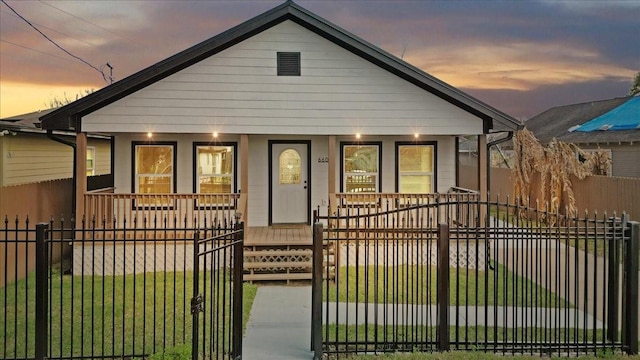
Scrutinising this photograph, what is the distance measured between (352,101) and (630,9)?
29931 mm

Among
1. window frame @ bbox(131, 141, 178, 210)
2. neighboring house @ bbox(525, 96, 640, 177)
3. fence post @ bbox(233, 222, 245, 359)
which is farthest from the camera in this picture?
neighboring house @ bbox(525, 96, 640, 177)

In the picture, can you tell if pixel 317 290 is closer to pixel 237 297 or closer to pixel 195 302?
pixel 237 297

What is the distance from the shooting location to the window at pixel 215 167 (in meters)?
14.3

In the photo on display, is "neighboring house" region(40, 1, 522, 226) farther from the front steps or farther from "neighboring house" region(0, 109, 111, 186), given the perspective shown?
"neighboring house" region(0, 109, 111, 186)

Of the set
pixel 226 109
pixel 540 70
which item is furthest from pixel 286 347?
pixel 540 70

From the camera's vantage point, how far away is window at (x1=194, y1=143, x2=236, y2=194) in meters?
14.3

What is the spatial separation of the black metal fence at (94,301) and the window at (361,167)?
481 cm

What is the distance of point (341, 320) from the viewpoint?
323 inches

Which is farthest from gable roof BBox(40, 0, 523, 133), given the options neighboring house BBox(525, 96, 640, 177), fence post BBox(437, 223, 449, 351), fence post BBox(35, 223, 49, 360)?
neighboring house BBox(525, 96, 640, 177)

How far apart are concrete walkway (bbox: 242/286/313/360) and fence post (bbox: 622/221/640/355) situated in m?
3.99

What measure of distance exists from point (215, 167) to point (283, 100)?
330 cm

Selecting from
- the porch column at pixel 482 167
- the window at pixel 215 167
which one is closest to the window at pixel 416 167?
the porch column at pixel 482 167

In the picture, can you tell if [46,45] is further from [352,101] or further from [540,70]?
[540,70]

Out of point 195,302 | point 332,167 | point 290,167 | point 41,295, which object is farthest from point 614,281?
point 290,167
